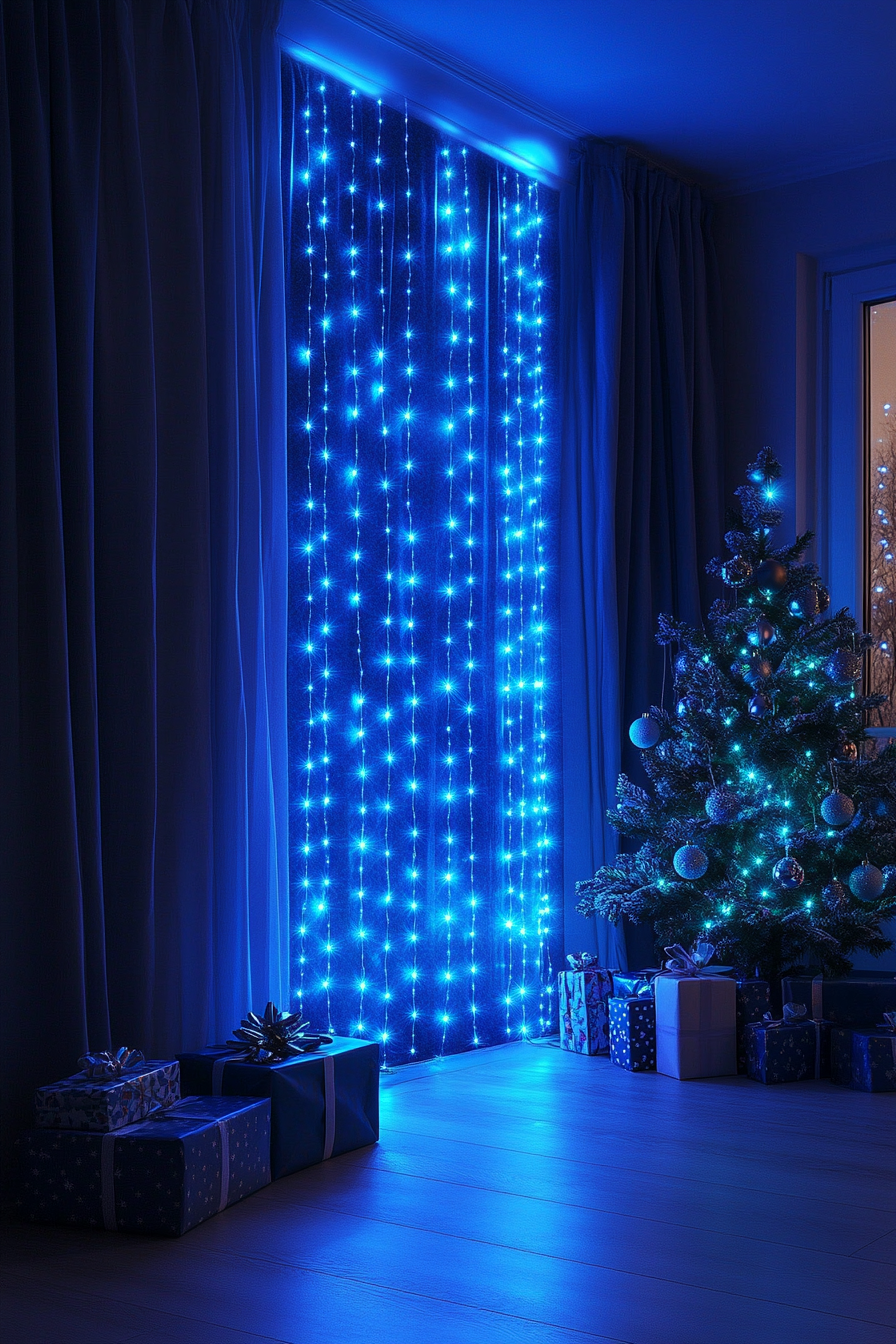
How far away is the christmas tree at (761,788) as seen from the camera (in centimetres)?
361

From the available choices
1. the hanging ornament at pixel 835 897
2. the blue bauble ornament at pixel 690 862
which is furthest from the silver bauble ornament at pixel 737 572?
the hanging ornament at pixel 835 897

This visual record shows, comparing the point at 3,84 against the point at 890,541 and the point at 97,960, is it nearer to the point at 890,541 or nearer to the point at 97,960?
the point at 97,960

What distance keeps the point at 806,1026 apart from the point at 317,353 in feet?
7.11

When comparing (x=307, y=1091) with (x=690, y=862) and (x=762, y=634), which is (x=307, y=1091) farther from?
(x=762, y=634)

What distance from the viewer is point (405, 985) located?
3633 millimetres

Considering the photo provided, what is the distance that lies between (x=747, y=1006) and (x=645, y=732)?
0.79 meters

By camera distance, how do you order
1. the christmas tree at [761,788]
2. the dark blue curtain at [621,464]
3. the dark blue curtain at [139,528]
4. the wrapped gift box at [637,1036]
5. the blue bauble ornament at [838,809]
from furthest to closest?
the dark blue curtain at [621,464] → the christmas tree at [761,788] → the wrapped gift box at [637,1036] → the blue bauble ornament at [838,809] → the dark blue curtain at [139,528]

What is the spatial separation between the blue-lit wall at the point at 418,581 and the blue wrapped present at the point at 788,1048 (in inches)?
33.3

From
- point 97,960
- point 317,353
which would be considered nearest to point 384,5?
point 317,353

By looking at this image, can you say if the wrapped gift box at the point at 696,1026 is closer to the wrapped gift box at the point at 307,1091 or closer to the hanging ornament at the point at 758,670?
the hanging ornament at the point at 758,670

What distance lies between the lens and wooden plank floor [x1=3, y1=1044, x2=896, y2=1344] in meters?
1.87

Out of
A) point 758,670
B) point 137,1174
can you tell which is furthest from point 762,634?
point 137,1174

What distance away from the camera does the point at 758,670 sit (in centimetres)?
364

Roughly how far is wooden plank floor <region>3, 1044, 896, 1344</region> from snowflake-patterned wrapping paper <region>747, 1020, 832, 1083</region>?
12.3 inches
